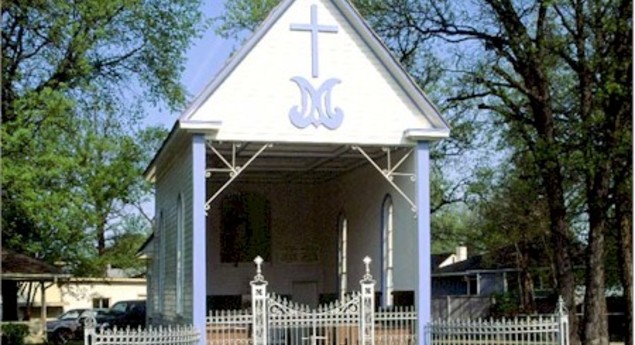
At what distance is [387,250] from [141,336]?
254 inches

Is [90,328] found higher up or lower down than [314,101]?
lower down

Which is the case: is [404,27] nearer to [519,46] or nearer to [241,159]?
[519,46]

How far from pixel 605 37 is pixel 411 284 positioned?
1179 centimetres

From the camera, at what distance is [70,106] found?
88.3 ft

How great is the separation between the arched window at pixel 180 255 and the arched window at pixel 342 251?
4.72 metres

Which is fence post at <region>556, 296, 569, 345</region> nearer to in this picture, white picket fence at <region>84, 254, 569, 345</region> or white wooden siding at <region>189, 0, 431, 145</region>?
white picket fence at <region>84, 254, 569, 345</region>

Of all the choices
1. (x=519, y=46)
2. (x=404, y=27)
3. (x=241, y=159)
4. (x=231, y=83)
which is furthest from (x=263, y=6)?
(x=231, y=83)

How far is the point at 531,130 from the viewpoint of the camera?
32.6 m

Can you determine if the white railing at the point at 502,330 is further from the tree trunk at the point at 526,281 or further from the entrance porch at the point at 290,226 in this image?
the tree trunk at the point at 526,281

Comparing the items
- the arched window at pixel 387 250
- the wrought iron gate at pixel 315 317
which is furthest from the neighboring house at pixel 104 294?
the wrought iron gate at pixel 315 317

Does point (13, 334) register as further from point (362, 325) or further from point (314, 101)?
point (362, 325)

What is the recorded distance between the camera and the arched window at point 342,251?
24.7m

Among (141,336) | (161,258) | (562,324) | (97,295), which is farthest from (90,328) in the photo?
(97,295)

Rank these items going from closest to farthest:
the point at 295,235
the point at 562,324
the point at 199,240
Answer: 1. the point at 562,324
2. the point at 199,240
3. the point at 295,235
